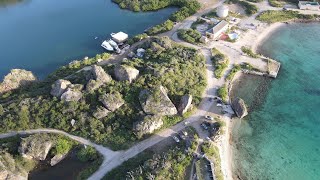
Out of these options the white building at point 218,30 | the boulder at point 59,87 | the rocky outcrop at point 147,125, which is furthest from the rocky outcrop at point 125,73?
the white building at point 218,30

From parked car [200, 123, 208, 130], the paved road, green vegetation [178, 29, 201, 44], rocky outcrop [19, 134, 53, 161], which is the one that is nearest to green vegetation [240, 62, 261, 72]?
green vegetation [178, 29, 201, 44]

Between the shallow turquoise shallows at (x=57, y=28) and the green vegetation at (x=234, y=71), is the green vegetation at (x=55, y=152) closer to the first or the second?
the shallow turquoise shallows at (x=57, y=28)

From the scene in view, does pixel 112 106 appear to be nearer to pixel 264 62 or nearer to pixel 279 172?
pixel 279 172

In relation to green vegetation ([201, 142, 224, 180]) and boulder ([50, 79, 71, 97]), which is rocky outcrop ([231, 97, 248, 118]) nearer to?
green vegetation ([201, 142, 224, 180])

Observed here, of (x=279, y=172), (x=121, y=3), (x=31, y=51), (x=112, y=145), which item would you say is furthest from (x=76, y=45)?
(x=279, y=172)

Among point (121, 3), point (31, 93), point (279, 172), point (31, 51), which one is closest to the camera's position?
point (279, 172)
